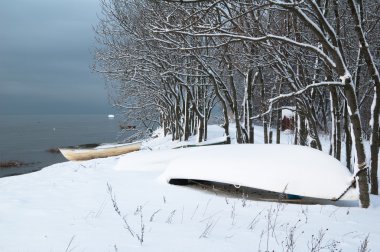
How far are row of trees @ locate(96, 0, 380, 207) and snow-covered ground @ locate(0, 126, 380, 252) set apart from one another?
1.66 meters

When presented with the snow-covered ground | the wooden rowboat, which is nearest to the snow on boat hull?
the snow-covered ground

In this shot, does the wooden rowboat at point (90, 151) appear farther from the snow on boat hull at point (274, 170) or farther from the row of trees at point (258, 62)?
the snow on boat hull at point (274, 170)

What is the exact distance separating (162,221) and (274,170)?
2.71 meters

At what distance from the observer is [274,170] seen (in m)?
6.21

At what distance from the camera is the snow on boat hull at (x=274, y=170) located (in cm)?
591

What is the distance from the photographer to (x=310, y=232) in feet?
14.1

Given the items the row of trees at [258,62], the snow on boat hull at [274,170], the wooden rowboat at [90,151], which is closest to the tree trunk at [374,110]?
the row of trees at [258,62]

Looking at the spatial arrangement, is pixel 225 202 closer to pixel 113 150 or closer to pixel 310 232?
pixel 310 232

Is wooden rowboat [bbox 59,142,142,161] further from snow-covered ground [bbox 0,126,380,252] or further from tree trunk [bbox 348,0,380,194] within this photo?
tree trunk [bbox 348,0,380,194]

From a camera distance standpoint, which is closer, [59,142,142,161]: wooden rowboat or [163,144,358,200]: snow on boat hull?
[163,144,358,200]: snow on boat hull

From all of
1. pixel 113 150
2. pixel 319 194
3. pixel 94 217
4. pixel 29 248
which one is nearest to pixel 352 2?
pixel 319 194

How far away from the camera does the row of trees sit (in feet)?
19.4

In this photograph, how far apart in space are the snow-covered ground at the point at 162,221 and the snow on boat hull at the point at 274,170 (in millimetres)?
300

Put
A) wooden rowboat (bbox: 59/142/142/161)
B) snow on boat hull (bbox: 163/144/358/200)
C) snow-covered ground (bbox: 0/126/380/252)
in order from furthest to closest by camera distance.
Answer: wooden rowboat (bbox: 59/142/142/161) < snow on boat hull (bbox: 163/144/358/200) < snow-covered ground (bbox: 0/126/380/252)
